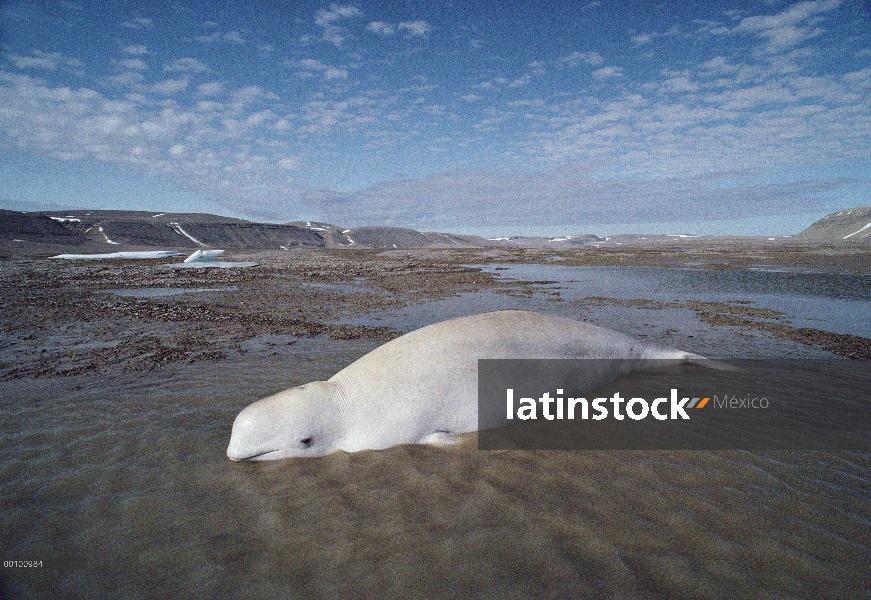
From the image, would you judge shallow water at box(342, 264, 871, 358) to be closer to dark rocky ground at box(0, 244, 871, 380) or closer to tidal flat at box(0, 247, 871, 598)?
dark rocky ground at box(0, 244, 871, 380)

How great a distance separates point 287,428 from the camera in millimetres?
3953

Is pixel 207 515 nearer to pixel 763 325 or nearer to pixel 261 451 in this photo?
pixel 261 451

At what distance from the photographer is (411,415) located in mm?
4219

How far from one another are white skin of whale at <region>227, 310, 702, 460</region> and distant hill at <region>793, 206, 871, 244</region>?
539 feet

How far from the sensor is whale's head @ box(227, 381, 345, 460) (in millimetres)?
3906

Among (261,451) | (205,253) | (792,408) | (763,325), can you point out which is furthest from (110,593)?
(205,253)

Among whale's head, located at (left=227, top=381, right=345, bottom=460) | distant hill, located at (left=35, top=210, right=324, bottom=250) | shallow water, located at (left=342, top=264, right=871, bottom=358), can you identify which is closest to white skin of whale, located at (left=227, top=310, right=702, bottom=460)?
whale's head, located at (left=227, top=381, right=345, bottom=460)

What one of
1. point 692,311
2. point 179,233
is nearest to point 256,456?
point 692,311

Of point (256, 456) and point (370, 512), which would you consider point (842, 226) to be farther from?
point (256, 456)

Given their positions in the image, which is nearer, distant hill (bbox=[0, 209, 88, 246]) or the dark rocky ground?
the dark rocky ground

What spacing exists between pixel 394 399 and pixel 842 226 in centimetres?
20498

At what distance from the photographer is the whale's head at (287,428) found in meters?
3.91

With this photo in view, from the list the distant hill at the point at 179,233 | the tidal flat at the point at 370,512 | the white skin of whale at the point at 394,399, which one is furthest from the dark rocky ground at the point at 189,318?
the distant hill at the point at 179,233

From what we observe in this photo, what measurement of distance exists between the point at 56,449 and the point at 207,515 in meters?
2.28
